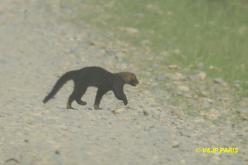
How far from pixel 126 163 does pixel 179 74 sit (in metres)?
3.80

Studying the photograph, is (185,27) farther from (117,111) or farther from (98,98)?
(98,98)

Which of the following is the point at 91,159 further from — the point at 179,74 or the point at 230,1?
the point at 230,1

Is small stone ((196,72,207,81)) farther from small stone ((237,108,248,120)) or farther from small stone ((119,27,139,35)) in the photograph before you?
small stone ((119,27,139,35))

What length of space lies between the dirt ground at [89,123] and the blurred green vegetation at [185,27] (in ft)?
3.10

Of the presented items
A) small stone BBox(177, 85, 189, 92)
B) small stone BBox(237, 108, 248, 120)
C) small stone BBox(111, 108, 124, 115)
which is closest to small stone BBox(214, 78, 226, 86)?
small stone BBox(177, 85, 189, 92)

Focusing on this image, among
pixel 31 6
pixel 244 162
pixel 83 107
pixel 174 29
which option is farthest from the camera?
pixel 31 6

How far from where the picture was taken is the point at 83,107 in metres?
7.90

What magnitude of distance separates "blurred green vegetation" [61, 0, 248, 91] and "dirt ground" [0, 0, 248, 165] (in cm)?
95

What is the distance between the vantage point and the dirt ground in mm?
6590

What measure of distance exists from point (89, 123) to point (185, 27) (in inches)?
225

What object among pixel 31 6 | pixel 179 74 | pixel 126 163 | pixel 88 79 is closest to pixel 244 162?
pixel 126 163

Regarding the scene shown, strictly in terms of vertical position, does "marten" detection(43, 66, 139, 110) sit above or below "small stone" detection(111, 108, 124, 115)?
above

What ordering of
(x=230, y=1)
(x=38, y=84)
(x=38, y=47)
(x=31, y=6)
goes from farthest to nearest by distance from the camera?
1. (x=230, y=1)
2. (x=31, y=6)
3. (x=38, y=47)
4. (x=38, y=84)

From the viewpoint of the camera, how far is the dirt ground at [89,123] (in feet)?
21.6
